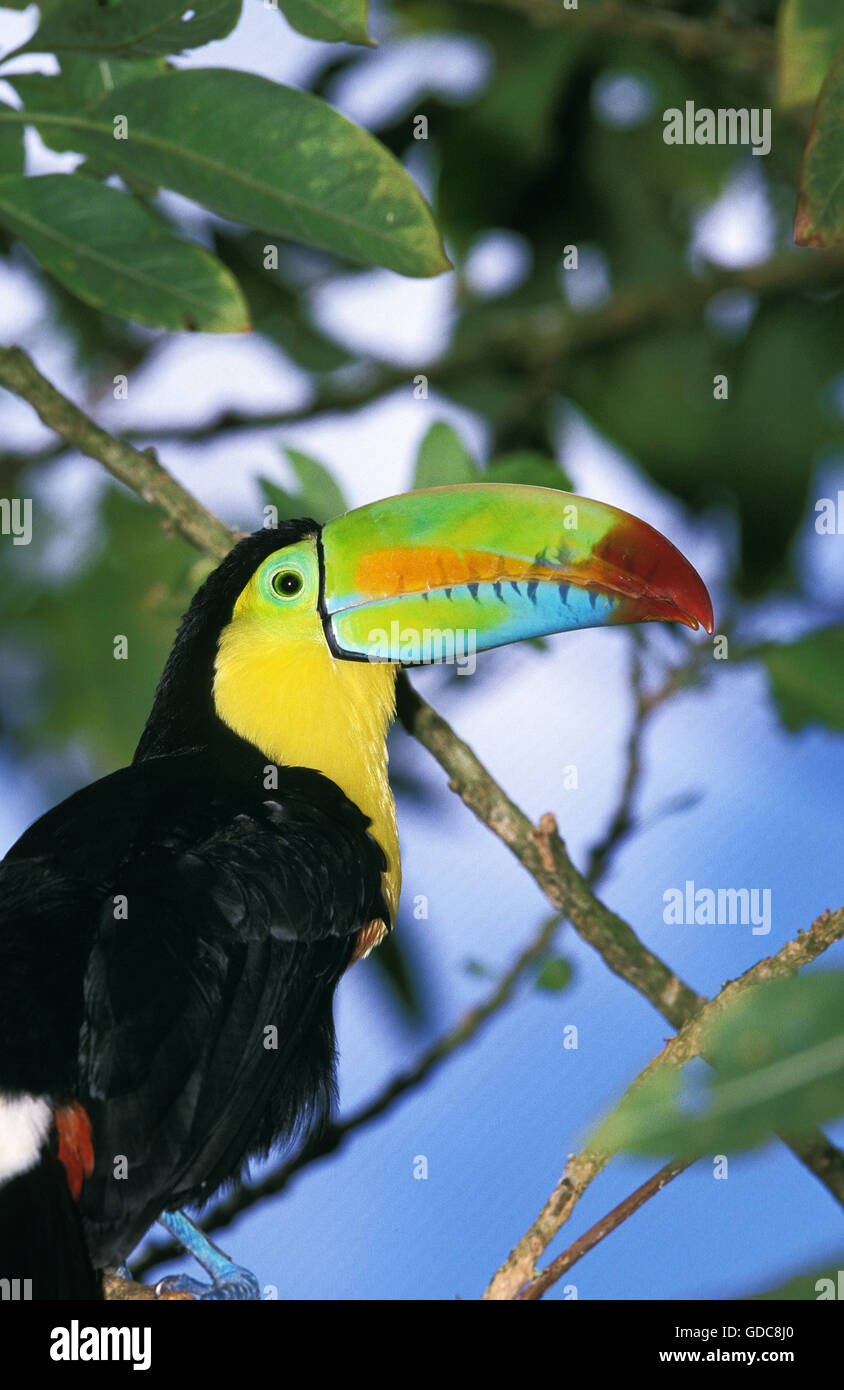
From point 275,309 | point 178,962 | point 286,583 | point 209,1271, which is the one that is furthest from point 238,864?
point 275,309

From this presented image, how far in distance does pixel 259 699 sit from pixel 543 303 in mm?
2630

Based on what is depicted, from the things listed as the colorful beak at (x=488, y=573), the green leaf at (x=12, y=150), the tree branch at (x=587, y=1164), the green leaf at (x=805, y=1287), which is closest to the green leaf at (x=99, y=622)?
the colorful beak at (x=488, y=573)

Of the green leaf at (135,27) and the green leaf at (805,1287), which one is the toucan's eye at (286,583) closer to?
the green leaf at (135,27)

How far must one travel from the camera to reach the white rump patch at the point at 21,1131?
2.04 metres

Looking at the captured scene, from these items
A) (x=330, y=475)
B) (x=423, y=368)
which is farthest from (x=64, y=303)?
(x=330, y=475)

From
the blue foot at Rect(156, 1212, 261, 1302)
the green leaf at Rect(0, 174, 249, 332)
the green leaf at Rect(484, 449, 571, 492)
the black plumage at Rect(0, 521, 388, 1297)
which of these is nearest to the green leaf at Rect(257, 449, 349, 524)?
the green leaf at Rect(484, 449, 571, 492)

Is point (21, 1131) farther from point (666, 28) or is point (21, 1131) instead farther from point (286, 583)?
point (666, 28)

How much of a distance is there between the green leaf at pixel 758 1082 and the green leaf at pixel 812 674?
2.04m

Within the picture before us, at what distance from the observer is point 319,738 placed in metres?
2.84

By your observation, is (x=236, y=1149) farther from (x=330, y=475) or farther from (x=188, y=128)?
(x=188, y=128)

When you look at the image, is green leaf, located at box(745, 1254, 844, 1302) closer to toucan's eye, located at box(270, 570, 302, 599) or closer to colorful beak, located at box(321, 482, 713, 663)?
colorful beak, located at box(321, 482, 713, 663)

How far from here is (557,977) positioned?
2.62 m

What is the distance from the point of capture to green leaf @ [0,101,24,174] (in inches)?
86.8

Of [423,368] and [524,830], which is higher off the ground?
[423,368]
